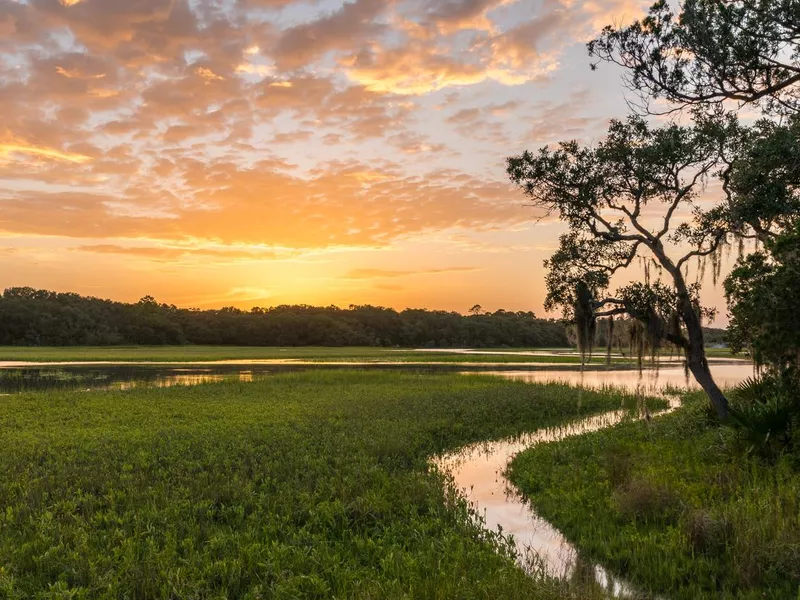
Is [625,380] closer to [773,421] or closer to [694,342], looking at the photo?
[694,342]

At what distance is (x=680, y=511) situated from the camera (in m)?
11.0

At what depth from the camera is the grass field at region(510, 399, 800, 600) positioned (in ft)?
→ 27.6

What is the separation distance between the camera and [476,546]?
31.7ft

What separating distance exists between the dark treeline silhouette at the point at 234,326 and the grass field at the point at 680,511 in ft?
435

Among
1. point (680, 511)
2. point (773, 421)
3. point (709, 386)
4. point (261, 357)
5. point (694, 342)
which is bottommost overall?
point (261, 357)

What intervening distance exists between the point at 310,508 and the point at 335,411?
1385cm

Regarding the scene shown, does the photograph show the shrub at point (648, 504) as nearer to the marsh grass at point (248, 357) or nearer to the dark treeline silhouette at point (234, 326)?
the marsh grass at point (248, 357)

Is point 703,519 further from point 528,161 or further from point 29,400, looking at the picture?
point 29,400

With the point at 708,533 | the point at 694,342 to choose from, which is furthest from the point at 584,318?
the point at 708,533

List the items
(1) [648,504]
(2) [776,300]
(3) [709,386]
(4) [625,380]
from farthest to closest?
(4) [625,380], (3) [709,386], (2) [776,300], (1) [648,504]

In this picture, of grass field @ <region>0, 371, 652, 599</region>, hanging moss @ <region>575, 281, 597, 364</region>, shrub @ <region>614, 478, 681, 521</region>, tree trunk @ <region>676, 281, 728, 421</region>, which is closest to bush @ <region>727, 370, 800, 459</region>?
tree trunk @ <region>676, 281, 728, 421</region>

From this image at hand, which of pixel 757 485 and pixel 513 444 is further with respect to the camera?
pixel 513 444

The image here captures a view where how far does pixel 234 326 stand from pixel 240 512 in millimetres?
167717

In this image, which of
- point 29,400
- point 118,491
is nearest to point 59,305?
point 29,400
